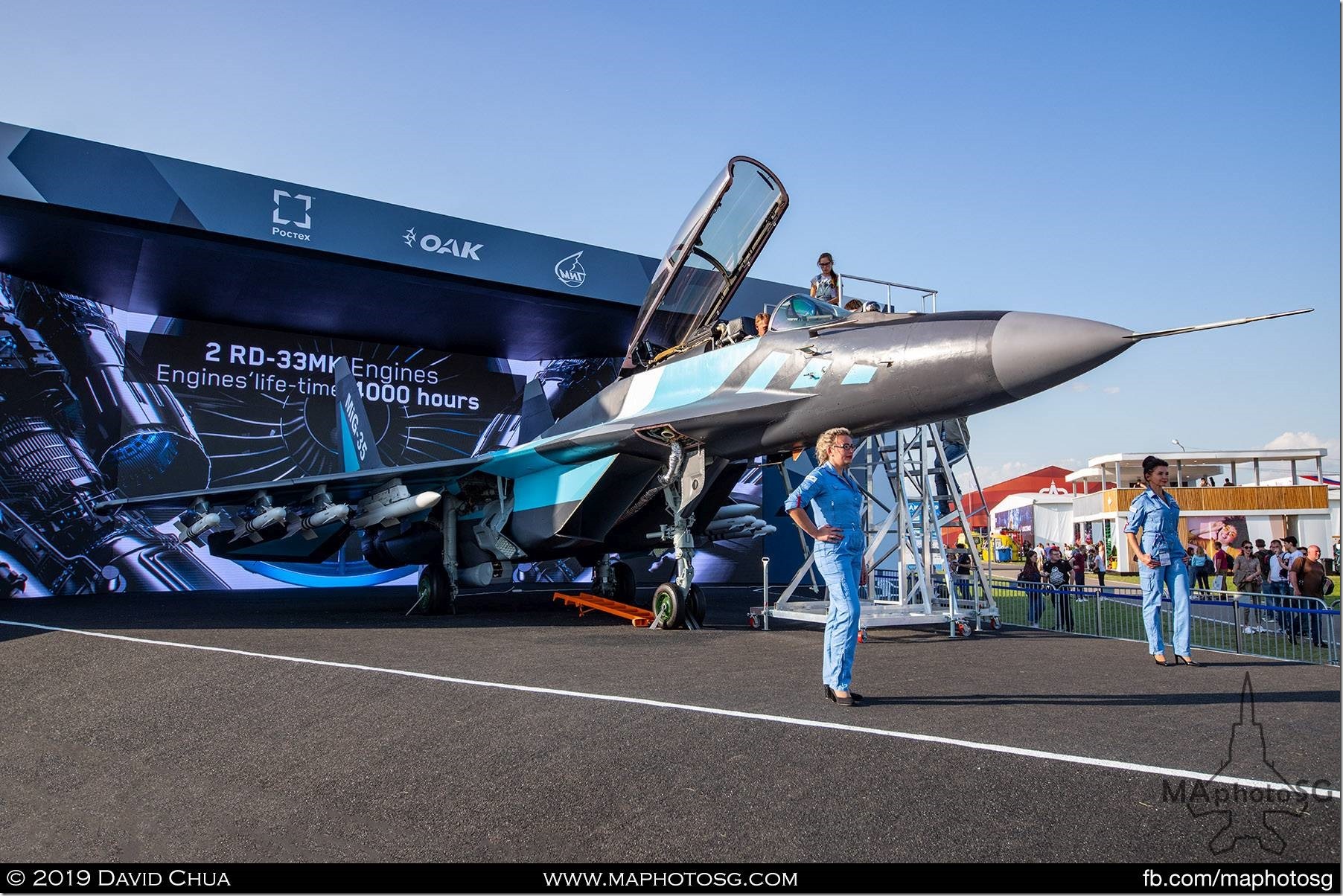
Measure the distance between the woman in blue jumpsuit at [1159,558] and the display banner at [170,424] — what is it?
6650mm

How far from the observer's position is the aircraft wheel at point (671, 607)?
30.2 feet

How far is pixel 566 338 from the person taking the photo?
70.2ft

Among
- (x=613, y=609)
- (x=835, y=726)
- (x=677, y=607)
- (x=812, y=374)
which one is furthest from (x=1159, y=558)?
(x=613, y=609)

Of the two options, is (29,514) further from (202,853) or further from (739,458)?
(202,853)

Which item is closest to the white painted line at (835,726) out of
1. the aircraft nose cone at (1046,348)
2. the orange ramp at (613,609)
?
the aircraft nose cone at (1046,348)

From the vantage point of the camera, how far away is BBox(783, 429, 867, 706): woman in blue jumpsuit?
15.9 feet

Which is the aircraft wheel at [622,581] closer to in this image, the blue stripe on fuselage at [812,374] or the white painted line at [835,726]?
the blue stripe on fuselage at [812,374]

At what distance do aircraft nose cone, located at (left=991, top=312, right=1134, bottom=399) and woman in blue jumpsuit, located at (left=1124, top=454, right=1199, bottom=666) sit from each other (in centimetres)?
153

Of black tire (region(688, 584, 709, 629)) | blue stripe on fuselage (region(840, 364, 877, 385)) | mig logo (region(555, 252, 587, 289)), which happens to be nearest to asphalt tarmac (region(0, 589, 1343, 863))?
blue stripe on fuselage (region(840, 364, 877, 385))

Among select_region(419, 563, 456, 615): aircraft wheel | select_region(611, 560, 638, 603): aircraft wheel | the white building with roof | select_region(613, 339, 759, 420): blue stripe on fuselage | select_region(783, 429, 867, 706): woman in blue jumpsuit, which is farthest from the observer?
the white building with roof

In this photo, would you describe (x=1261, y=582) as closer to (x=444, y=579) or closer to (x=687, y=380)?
(x=687, y=380)

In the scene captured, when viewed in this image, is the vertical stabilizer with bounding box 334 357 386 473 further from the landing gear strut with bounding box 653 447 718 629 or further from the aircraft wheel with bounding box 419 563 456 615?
the landing gear strut with bounding box 653 447 718 629

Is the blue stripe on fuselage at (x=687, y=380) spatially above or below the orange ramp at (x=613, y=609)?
above

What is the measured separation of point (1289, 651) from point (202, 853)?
10.1 metres
